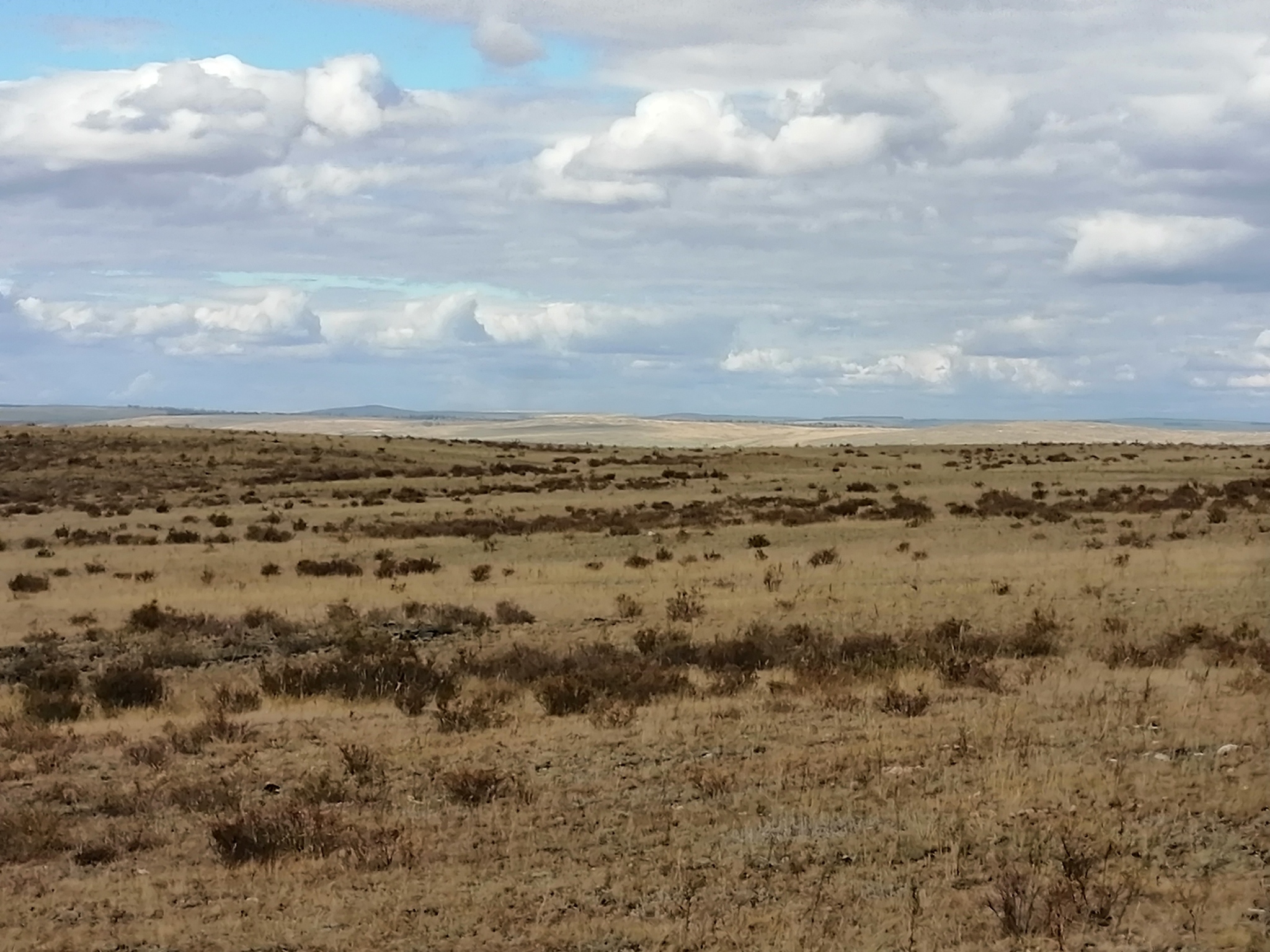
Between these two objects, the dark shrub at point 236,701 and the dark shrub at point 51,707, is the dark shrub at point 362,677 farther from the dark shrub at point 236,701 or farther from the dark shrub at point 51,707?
the dark shrub at point 51,707

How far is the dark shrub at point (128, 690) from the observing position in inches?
612

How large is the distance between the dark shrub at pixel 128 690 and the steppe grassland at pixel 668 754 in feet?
0.78

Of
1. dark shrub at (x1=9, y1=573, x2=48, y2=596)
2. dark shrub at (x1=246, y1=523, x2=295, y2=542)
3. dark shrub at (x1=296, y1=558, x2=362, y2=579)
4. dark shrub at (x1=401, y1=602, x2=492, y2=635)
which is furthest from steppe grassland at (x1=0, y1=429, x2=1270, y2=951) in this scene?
dark shrub at (x1=246, y1=523, x2=295, y2=542)

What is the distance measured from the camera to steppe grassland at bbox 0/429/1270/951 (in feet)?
23.9

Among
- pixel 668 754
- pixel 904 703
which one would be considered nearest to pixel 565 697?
pixel 668 754

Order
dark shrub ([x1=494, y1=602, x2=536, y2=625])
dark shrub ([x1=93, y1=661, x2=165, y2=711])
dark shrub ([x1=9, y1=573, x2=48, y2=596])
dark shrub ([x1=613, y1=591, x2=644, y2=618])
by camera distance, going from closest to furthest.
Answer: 1. dark shrub ([x1=93, y1=661, x2=165, y2=711])
2. dark shrub ([x1=494, y1=602, x2=536, y2=625])
3. dark shrub ([x1=613, y1=591, x2=644, y2=618])
4. dark shrub ([x1=9, y1=573, x2=48, y2=596])

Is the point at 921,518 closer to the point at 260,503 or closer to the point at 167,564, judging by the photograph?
the point at 167,564

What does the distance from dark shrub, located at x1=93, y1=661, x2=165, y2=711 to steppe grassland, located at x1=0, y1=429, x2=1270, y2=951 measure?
237mm

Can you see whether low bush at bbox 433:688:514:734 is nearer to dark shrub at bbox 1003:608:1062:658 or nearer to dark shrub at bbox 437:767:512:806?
dark shrub at bbox 437:767:512:806

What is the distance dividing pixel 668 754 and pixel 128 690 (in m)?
7.96

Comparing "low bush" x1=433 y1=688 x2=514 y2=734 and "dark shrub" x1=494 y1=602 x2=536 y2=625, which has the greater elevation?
"low bush" x1=433 y1=688 x2=514 y2=734

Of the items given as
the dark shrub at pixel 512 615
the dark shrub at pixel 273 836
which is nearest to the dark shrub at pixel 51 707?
the dark shrub at pixel 273 836

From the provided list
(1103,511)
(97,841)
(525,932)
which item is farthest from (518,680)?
(1103,511)

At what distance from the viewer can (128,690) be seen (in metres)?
16.0
